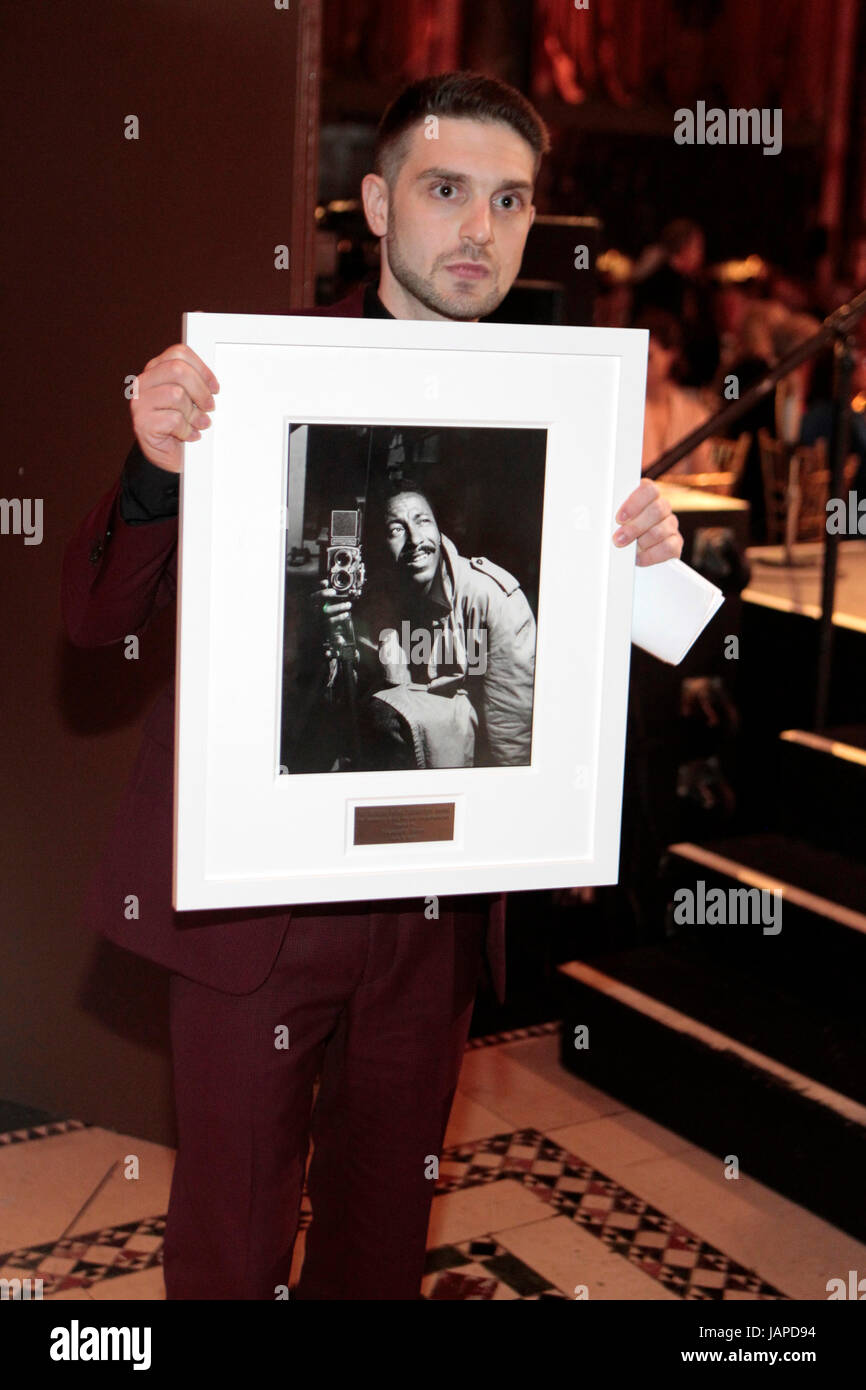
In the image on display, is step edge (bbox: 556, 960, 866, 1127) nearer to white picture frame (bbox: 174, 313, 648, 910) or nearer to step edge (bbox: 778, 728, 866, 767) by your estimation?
step edge (bbox: 778, 728, 866, 767)

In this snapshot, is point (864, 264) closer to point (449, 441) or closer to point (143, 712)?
point (143, 712)

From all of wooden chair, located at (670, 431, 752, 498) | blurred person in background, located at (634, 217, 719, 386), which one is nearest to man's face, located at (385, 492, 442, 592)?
wooden chair, located at (670, 431, 752, 498)

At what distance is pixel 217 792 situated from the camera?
5.59 ft

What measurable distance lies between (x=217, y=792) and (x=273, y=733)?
3.4 inches

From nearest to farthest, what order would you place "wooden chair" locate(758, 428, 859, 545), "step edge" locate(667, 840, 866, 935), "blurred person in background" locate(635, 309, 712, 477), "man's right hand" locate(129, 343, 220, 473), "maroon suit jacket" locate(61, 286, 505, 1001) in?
1. "man's right hand" locate(129, 343, 220, 473)
2. "maroon suit jacket" locate(61, 286, 505, 1001)
3. "step edge" locate(667, 840, 866, 935)
4. "wooden chair" locate(758, 428, 859, 545)
5. "blurred person in background" locate(635, 309, 712, 477)

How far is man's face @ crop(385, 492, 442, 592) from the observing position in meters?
1.71

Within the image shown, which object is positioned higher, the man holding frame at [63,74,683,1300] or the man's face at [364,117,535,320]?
the man's face at [364,117,535,320]

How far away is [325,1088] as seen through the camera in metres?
2.21

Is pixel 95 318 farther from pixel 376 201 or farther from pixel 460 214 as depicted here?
pixel 460 214

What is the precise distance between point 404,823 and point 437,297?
0.62m

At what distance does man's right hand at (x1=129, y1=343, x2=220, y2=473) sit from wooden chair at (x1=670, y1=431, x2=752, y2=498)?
4.35m

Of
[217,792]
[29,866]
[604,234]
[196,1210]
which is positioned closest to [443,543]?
[217,792]

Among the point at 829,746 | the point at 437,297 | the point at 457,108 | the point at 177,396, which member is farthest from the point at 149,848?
the point at 829,746

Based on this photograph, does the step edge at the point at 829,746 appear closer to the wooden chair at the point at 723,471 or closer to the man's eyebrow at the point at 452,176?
the wooden chair at the point at 723,471
